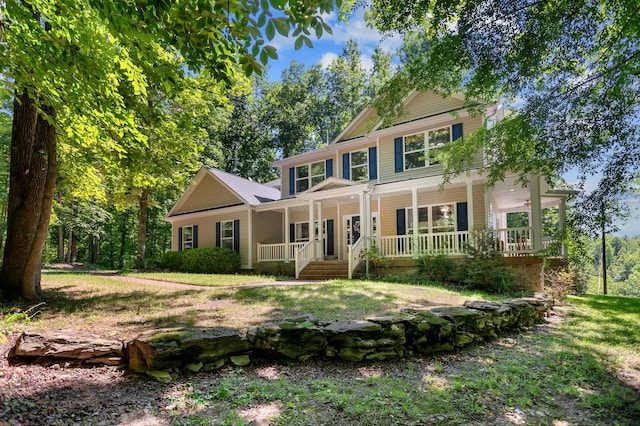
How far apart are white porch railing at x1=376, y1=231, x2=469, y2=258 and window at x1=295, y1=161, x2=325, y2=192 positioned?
5.38 m

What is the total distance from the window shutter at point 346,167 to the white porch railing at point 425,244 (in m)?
3.97

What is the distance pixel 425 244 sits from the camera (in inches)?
516

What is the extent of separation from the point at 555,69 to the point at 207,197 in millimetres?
16903

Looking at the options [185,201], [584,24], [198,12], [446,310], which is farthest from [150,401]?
[185,201]

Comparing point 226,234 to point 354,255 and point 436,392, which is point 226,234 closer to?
point 354,255

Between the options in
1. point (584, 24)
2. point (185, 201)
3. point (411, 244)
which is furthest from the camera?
point (185, 201)

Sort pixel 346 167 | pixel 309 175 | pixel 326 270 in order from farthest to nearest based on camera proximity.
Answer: pixel 309 175 → pixel 346 167 → pixel 326 270

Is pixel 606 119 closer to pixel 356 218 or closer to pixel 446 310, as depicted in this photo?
pixel 446 310

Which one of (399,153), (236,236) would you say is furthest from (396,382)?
(236,236)

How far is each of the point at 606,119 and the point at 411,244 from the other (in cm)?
834

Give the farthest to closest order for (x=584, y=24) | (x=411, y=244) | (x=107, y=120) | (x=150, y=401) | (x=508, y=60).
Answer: (x=411, y=244), (x=107, y=120), (x=508, y=60), (x=584, y=24), (x=150, y=401)

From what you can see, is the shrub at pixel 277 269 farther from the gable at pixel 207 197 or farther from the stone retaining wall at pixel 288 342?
the stone retaining wall at pixel 288 342

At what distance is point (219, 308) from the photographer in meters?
6.64

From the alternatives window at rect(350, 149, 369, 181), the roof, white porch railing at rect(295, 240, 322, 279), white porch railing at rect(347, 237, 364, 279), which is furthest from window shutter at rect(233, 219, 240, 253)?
white porch railing at rect(347, 237, 364, 279)
